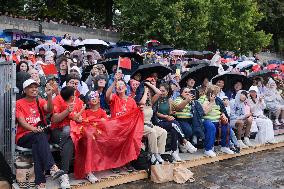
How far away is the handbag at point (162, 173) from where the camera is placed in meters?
7.32

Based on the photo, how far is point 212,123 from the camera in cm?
895

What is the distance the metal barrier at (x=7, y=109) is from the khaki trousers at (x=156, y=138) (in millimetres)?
2468

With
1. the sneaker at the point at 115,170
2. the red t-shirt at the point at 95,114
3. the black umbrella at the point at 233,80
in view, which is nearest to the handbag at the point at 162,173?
the sneaker at the point at 115,170

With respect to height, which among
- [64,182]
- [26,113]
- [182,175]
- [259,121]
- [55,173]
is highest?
[26,113]

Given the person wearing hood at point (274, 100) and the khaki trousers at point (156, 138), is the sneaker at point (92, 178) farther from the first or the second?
the person wearing hood at point (274, 100)

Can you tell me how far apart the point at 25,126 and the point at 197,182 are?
10.5 ft

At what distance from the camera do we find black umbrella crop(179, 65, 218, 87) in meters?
9.20

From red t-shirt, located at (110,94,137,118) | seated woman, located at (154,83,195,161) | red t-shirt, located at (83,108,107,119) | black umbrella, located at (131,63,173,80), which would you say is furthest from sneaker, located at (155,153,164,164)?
black umbrella, located at (131,63,173,80)

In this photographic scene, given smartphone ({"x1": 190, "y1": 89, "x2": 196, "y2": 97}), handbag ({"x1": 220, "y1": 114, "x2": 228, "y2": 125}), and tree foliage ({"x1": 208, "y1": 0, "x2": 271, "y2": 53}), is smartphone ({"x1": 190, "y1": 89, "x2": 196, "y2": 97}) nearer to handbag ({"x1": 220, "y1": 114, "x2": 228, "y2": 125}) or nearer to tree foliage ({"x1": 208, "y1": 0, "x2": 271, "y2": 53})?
handbag ({"x1": 220, "y1": 114, "x2": 228, "y2": 125})

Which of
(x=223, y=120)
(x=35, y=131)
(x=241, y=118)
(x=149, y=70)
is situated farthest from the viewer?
(x=241, y=118)

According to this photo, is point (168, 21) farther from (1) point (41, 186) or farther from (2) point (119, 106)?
(1) point (41, 186)

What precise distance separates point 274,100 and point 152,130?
5618 millimetres

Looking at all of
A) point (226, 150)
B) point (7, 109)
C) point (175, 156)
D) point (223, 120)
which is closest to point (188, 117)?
point (223, 120)

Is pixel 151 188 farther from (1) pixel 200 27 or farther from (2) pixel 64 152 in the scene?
(1) pixel 200 27
